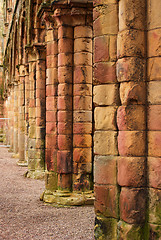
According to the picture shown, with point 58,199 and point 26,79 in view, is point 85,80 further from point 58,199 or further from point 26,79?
point 26,79

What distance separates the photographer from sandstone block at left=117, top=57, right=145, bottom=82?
4223 mm

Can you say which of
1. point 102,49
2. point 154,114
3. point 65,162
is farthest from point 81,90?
point 154,114

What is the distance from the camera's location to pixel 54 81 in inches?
330

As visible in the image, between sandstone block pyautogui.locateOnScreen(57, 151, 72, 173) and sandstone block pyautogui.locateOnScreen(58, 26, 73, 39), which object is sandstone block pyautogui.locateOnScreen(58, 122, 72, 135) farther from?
sandstone block pyautogui.locateOnScreen(58, 26, 73, 39)

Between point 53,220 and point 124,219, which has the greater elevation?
point 124,219

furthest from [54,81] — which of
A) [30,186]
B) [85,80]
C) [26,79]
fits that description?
[26,79]

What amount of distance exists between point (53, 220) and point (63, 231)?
0.69 m

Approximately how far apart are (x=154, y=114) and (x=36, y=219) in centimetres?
370

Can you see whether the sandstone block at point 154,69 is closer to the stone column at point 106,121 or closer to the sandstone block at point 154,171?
the stone column at point 106,121

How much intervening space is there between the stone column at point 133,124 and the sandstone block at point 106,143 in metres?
0.20

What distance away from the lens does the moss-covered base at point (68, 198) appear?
7605 mm

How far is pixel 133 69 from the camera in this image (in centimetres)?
422

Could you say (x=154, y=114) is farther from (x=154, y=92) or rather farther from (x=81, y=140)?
(x=81, y=140)

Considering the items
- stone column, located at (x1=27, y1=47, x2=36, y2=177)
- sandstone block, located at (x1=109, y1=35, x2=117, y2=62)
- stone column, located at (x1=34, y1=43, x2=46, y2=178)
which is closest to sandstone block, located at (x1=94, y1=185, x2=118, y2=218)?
sandstone block, located at (x1=109, y1=35, x2=117, y2=62)
